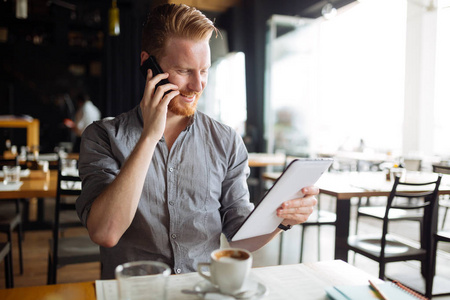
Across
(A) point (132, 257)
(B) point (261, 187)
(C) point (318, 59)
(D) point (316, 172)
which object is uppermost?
(C) point (318, 59)

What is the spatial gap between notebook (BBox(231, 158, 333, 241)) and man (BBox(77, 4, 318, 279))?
0.44 feet

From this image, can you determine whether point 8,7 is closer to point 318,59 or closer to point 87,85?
point 87,85

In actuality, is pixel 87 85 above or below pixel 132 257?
above

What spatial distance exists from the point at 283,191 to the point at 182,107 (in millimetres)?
511

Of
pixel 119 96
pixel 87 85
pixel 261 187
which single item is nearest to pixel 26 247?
pixel 261 187

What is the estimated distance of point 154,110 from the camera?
1.09m

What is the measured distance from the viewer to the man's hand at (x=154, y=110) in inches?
42.5

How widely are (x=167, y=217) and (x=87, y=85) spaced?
7397 mm

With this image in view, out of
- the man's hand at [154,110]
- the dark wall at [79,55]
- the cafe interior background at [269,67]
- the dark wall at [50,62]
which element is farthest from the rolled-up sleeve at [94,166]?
the dark wall at [50,62]

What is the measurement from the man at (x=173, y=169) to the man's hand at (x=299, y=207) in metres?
0.05

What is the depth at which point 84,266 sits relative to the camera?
10.7 ft

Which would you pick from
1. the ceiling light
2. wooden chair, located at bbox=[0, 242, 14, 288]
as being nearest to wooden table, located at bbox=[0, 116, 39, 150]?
wooden chair, located at bbox=[0, 242, 14, 288]

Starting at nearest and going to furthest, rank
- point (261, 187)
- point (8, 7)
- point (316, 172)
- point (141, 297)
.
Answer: point (141, 297) → point (316, 172) → point (261, 187) → point (8, 7)

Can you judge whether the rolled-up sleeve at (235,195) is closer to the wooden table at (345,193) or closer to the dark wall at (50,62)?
the wooden table at (345,193)
